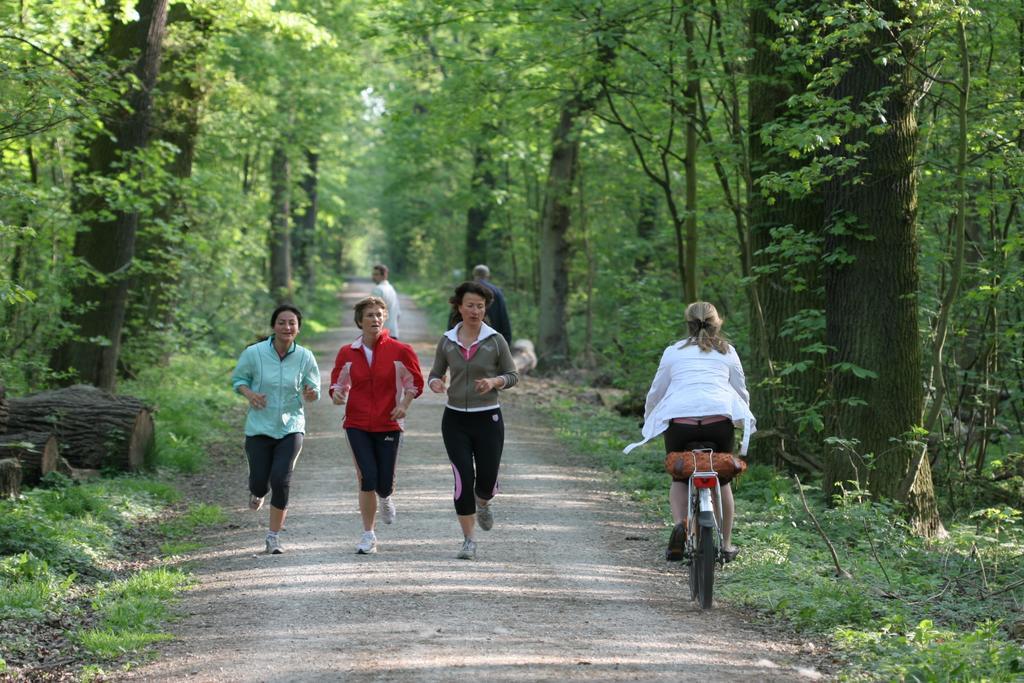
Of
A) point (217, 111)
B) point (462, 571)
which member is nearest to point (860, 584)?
point (462, 571)

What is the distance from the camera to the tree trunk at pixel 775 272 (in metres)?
11.6

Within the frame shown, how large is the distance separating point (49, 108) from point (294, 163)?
2543 centimetres

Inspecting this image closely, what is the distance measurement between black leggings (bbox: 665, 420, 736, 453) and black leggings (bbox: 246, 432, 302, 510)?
318cm

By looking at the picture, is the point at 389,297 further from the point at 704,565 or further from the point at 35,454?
the point at 704,565

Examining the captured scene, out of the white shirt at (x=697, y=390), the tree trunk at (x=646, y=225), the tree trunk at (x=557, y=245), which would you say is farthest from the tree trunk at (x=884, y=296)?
the tree trunk at (x=646, y=225)

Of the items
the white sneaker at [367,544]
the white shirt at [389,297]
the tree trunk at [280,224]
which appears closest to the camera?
the white sneaker at [367,544]

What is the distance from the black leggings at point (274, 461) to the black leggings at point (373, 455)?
499mm

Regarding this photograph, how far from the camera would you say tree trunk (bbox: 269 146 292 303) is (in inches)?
1340

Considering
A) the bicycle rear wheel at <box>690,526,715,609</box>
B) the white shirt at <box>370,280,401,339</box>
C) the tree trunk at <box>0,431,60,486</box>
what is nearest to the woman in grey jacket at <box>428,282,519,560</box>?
the bicycle rear wheel at <box>690,526,715,609</box>

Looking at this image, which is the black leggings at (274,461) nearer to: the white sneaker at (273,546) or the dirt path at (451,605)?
the white sneaker at (273,546)

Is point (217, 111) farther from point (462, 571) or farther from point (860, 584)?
point (860, 584)

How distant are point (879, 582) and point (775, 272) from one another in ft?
16.0

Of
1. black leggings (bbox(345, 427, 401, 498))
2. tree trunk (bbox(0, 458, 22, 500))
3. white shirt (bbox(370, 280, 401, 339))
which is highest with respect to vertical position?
white shirt (bbox(370, 280, 401, 339))

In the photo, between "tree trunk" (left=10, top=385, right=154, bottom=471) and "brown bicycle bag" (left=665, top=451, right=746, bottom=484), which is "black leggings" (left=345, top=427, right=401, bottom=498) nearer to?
"brown bicycle bag" (left=665, top=451, right=746, bottom=484)
